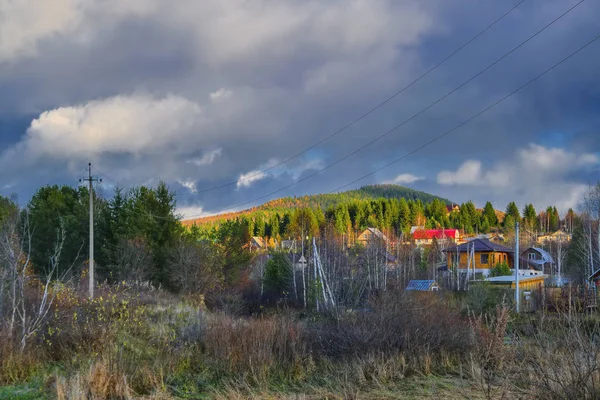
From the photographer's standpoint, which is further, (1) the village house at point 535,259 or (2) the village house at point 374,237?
(1) the village house at point 535,259

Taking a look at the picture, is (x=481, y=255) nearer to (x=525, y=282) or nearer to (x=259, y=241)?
(x=525, y=282)

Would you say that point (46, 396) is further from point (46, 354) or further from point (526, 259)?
point (526, 259)

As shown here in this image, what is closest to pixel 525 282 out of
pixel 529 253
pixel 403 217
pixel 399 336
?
pixel 399 336

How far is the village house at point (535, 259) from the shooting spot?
61438 millimetres

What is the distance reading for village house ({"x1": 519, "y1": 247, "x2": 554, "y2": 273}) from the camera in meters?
61.4

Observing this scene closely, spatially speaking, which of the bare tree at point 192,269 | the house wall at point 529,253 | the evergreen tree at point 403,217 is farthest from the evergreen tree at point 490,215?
the bare tree at point 192,269

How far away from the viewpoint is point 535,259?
217 ft

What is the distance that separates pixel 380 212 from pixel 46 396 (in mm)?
92497

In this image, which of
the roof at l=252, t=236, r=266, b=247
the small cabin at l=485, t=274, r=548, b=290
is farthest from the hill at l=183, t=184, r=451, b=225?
the small cabin at l=485, t=274, r=548, b=290

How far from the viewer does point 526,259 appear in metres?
62.8

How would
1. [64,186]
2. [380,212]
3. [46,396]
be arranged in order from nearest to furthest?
[46,396] → [64,186] → [380,212]

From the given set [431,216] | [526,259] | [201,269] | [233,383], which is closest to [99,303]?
[233,383]

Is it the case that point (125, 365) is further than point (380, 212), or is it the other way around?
point (380, 212)

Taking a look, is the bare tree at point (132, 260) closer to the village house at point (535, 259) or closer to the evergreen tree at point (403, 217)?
the village house at point (535, 259)
